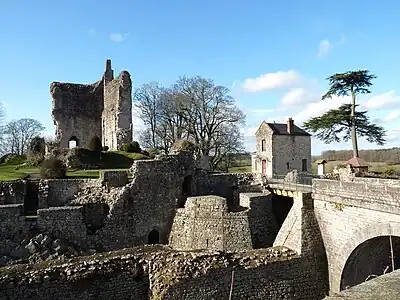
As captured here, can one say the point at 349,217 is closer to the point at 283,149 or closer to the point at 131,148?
the point at 283,149

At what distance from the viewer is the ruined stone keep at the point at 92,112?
2728 cm

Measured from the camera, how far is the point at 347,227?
12.5 meters

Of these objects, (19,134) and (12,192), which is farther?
(19,134)

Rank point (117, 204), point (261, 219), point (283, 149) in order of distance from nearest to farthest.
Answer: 1. point (261, 219)
2. point (117, 204)
3. point (283, 149)

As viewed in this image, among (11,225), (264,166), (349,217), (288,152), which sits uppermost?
(288,152)

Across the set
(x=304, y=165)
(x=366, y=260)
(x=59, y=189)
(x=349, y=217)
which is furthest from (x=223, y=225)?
(x=304, y=165)

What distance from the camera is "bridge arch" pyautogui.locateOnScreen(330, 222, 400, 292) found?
11.7m

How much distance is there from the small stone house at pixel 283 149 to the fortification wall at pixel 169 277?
620 inches

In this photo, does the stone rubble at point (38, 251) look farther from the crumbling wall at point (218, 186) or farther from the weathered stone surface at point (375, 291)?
the weathered stone surface at point (375, 291)

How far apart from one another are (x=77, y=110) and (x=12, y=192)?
49.1 feet

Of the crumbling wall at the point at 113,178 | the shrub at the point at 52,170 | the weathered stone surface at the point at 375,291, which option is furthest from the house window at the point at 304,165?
the weathered stone surface at the point at 375,291

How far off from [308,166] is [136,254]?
66.4 ft

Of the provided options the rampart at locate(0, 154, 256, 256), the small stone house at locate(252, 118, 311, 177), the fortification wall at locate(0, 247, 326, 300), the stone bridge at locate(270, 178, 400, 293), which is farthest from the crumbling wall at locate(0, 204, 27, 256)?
the small stone house at locate(252, 118, 311, 177)

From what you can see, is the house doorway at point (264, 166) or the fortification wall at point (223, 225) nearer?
the fortification wall at point (223, 225)
